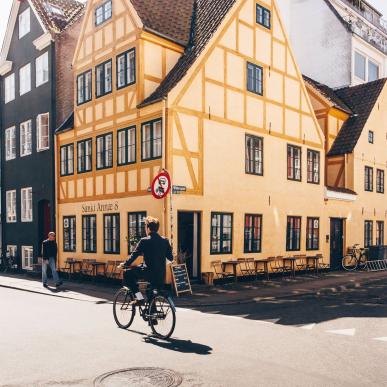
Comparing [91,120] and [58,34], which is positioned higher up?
[58,34]

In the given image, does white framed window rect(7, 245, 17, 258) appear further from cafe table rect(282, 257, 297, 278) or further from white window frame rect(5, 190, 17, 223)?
cafe table rect(282, 257, 297, 278)

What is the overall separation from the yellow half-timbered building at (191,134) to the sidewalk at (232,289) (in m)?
1.42

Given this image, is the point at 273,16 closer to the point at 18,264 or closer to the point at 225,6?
the point at 225,6

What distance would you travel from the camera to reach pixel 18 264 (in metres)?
23.4

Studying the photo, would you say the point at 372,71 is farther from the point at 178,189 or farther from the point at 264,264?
A: the point at 178,189

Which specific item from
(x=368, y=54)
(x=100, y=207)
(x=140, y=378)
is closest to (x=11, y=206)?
(x=100, y=207)

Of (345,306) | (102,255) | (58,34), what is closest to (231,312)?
(345,306)

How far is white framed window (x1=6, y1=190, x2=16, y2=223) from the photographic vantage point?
24128mm

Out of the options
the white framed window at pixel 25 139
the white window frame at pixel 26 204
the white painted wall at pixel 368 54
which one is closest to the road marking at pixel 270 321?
the white window frame at pixel 26 204

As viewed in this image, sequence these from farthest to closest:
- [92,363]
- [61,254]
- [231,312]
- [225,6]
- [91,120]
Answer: [61,254] < [91,120] < [225,6] < [231,312] < [92,363]

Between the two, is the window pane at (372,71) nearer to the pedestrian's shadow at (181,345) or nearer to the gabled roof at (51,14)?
the gabled roof at (51,14)

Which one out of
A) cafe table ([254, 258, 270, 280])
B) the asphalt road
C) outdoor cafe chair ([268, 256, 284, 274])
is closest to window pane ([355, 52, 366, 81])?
outdoor cafe chair ([268, 256, 284, 274])

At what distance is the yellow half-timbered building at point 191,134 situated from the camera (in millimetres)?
15977

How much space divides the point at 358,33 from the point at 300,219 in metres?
15.3
